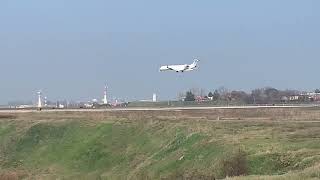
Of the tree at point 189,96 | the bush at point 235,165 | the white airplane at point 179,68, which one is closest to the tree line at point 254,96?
the tree at point 189,96

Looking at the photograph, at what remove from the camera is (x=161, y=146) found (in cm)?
5031

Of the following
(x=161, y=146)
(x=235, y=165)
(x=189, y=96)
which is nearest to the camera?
(x=235, y=165)

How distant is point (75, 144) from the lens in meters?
62.8

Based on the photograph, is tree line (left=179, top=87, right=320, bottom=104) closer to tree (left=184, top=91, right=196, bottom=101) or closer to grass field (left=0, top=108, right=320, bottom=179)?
tree (left=184, top=91, right=196, bottom=101)

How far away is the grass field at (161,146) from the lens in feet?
110

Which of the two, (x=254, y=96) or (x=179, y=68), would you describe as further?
(x=254, y=96)

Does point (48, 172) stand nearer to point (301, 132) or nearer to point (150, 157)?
point (150, 157)

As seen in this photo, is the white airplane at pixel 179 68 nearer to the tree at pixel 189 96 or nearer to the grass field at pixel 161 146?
the grass field at pixel 161 146

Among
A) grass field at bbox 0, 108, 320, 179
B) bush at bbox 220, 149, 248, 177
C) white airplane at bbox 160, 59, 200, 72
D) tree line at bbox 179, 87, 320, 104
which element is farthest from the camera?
tree line at bbox 179, 87, 320, 104

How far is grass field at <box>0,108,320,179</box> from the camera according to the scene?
110 ft

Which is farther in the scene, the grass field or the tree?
the tree

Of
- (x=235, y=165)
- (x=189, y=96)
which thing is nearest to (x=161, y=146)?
(x=235, y=165)

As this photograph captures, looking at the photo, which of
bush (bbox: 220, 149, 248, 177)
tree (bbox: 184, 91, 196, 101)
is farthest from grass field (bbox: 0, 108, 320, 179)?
tree (bbox: 184, 91, 196, 101)

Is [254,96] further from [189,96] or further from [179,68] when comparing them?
[179,68]
